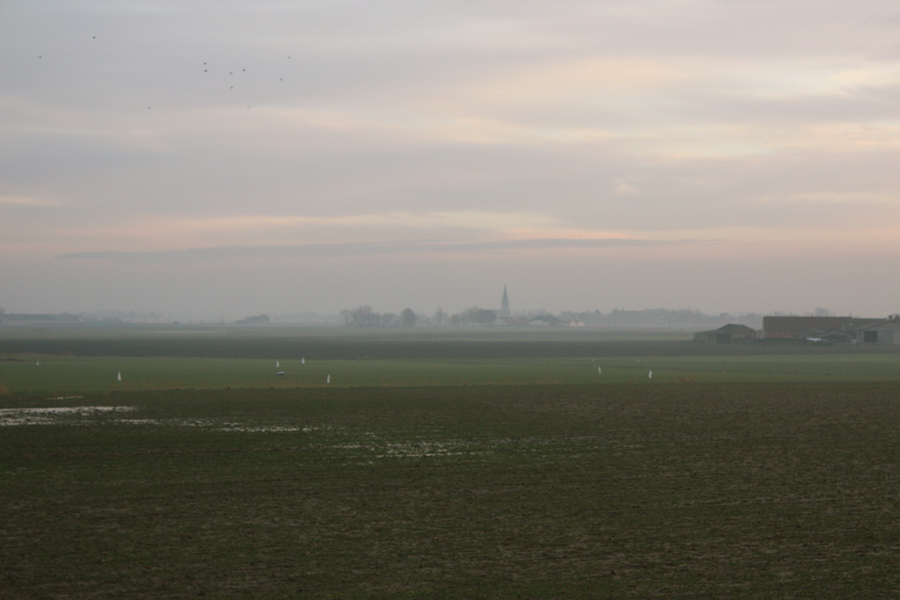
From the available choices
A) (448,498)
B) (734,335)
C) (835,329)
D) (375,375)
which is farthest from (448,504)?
(835,329)

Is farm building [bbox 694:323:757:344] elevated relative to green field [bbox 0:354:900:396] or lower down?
elevated

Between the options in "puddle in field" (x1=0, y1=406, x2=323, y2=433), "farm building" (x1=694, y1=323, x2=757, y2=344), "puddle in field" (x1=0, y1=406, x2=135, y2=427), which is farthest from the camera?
"farm building" (x1=694, y1=323, x2=757, y2=344)

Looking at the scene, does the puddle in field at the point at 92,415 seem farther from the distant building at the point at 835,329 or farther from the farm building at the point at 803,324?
the farm building at the point at 803,324

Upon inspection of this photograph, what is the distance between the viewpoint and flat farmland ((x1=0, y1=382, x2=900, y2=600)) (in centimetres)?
1369

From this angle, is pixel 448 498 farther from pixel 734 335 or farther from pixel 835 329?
pixel 835 329

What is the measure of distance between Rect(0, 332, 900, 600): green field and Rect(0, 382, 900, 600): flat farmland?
0.07 m

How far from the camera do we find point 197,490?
2038cm

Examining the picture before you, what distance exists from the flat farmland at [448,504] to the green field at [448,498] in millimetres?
66

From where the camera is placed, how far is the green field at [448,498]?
13742 mm

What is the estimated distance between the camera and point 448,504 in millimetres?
19047

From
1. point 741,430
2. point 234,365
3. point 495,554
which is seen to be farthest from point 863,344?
point 495,554

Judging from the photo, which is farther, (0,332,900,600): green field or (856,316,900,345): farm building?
(856,316,900,345): farm building

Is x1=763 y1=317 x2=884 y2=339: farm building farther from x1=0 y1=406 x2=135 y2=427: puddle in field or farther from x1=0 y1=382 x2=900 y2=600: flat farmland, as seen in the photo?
x1=0 y1=406 x2=135 y2=427: puddle in field

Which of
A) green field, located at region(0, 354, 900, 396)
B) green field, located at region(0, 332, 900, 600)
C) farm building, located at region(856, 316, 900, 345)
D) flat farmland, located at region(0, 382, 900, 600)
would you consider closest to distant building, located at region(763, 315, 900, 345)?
farm building, located at region(856, 316, 900, 345)
